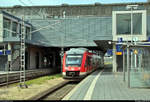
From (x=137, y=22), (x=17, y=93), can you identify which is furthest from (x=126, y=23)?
(x=17, y=93)

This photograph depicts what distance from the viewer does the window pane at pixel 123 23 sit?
95.9ft

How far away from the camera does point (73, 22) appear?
38125 millimetres

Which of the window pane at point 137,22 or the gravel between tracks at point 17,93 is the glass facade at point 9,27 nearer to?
the window pane at point 137,22

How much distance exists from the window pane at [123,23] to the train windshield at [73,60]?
34.4 feet

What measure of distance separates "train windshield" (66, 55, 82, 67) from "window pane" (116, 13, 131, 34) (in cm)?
1048

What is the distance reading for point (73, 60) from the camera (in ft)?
67.4

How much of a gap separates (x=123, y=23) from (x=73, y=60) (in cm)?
1202

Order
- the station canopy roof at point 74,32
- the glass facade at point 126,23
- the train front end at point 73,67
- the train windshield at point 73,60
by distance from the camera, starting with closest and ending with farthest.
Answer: the train front end at point 73,67
the train windshield at point 73,60
the glass facade at point 126,23
the station canopy roof at point 74,32

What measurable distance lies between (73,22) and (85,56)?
57.8ft

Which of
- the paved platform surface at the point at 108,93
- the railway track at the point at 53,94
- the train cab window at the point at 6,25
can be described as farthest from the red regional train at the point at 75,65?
the train cab window at the point at 6,25

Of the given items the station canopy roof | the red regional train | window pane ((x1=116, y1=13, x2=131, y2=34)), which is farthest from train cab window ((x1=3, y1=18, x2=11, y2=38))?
window pane ((x1=116, y1=13, x2=131, y2=34))

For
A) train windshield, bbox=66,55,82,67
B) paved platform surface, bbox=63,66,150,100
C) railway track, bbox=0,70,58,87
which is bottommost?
railway track, bbox=0,70,58,87

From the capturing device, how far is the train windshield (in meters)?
20.1

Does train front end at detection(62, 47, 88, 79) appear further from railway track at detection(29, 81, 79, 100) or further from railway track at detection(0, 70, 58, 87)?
railway track at detection(0, 70, 58, 87)
